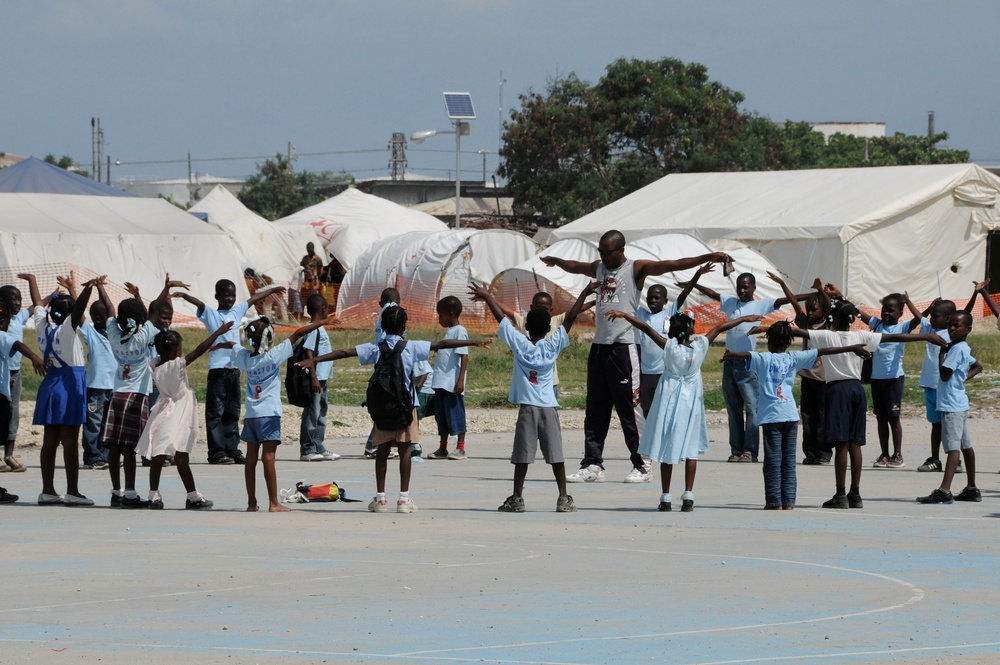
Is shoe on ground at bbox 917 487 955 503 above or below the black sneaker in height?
above

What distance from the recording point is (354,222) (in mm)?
51969

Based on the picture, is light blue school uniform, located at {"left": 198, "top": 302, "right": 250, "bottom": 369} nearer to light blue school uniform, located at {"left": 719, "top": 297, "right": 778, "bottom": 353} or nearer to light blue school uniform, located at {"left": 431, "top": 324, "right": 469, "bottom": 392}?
light blue school uniform, located at {"left": 431, "top": 324, "right": 469, "bottom": 392}

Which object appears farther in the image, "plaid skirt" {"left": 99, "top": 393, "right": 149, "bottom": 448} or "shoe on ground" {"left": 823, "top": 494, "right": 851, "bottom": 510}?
"shoe on ground" {"left": 823, "top": 494, "right": 851, "bottom": 510}

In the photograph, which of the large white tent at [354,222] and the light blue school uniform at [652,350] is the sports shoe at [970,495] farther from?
the large white tent at [354,222]

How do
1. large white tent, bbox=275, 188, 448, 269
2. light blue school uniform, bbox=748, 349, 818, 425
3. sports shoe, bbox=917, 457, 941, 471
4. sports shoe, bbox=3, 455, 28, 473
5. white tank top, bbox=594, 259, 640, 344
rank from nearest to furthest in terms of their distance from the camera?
light blue school uniform, bbox=748, 349, 818, 425
white tank top, bbox=594, 259, 640, 344
sports shoe, bbox=3, 455, 28, 473
sports shoe, bbox=917, 457, 941, 471
large white tent, bbox=275, 188, 448, 269

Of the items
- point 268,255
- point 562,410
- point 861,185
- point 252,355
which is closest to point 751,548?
point 252,355

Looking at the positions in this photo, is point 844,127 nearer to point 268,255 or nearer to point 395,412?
point 268,255

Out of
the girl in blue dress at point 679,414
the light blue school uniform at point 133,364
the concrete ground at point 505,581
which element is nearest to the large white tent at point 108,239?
the concrete ground at point 505,581

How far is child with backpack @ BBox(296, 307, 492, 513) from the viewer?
1102 centimetres

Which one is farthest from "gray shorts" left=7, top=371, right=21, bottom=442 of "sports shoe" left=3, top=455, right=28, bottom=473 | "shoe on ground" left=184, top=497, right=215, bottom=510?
"shoe on ground" left=184, top=497, right=215, bottom=510

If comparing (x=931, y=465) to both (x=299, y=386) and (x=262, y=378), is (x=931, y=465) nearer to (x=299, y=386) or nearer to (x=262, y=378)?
(x=299, y=386)

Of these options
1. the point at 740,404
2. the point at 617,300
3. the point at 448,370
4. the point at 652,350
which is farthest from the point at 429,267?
the point at 617,300

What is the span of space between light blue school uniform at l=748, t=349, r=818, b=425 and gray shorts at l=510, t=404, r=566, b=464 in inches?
62.3

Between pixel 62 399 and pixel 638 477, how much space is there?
15.9 feet
